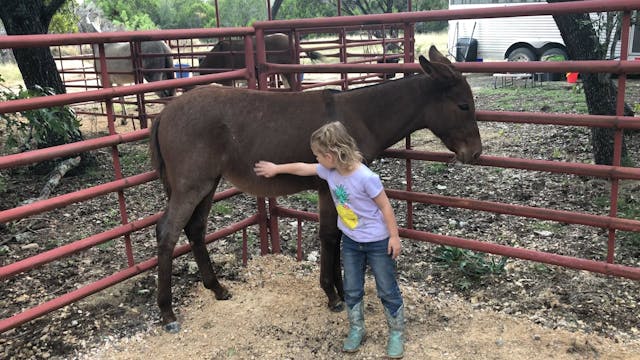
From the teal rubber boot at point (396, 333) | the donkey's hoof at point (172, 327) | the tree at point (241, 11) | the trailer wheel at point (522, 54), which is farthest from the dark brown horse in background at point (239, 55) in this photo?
the tree at point (241, 11)

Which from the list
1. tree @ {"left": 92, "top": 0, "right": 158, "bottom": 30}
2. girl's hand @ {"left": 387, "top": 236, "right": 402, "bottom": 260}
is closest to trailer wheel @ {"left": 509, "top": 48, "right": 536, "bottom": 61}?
girl's hand @ {"left": 387, "top": 236, "right": 402, "bottom": 260}

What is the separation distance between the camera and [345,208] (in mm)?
3051

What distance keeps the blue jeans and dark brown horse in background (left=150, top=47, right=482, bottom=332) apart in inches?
13.2

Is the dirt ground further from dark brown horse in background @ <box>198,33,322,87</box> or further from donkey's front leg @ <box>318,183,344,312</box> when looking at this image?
dark brown horse in background @ <box>198,33,322,87</box>

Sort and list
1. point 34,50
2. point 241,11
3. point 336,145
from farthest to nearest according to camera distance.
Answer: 1. point 241,11
2. point 34,50
3. point 336,145

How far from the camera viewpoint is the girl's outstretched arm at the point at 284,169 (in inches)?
125

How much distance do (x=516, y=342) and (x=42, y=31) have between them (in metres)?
6.90

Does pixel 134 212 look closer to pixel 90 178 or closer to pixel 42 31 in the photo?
pixel 90 178

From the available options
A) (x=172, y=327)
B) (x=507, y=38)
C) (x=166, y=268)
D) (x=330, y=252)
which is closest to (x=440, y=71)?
(x=330, y=252)

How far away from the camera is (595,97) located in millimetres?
5828

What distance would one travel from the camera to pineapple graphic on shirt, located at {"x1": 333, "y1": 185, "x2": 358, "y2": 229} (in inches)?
118

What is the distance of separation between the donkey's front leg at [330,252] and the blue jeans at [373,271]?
0.85ft

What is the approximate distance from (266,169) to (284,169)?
0.38ft

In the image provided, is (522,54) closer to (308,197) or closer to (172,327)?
(308,197)
